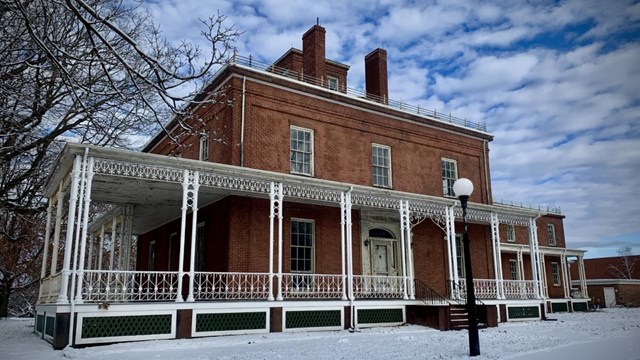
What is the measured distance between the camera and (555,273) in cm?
3638

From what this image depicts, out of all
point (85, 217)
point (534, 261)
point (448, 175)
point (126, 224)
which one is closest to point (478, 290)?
point (534, 261)

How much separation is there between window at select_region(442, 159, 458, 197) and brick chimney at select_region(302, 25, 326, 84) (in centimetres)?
679

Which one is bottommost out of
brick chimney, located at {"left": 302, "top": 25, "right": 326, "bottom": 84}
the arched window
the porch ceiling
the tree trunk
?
the tree trunk

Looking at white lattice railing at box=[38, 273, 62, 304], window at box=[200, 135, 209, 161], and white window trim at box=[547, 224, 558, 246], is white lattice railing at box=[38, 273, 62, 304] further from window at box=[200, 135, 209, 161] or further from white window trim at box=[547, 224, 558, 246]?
white window trim at box=[547, 224, 558, 246]

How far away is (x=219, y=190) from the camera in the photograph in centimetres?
1518

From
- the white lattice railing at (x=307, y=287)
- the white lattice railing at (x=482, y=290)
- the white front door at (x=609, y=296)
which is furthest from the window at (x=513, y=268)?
the white lattice railing at (x=307, y=287)

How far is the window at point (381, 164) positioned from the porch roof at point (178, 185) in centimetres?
269

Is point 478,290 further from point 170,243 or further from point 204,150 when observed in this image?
point 170,243

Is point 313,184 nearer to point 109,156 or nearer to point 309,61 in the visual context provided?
point 109,156

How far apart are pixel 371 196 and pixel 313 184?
7.97ft

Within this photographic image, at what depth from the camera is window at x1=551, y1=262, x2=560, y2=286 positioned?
35.9 m

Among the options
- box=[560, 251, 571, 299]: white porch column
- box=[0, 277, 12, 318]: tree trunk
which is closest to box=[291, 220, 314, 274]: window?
box=[0, 277, 12, 318]: tree trunk

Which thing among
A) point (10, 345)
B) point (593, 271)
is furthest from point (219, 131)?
point (593, 271)

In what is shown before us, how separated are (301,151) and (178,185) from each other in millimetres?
5203
